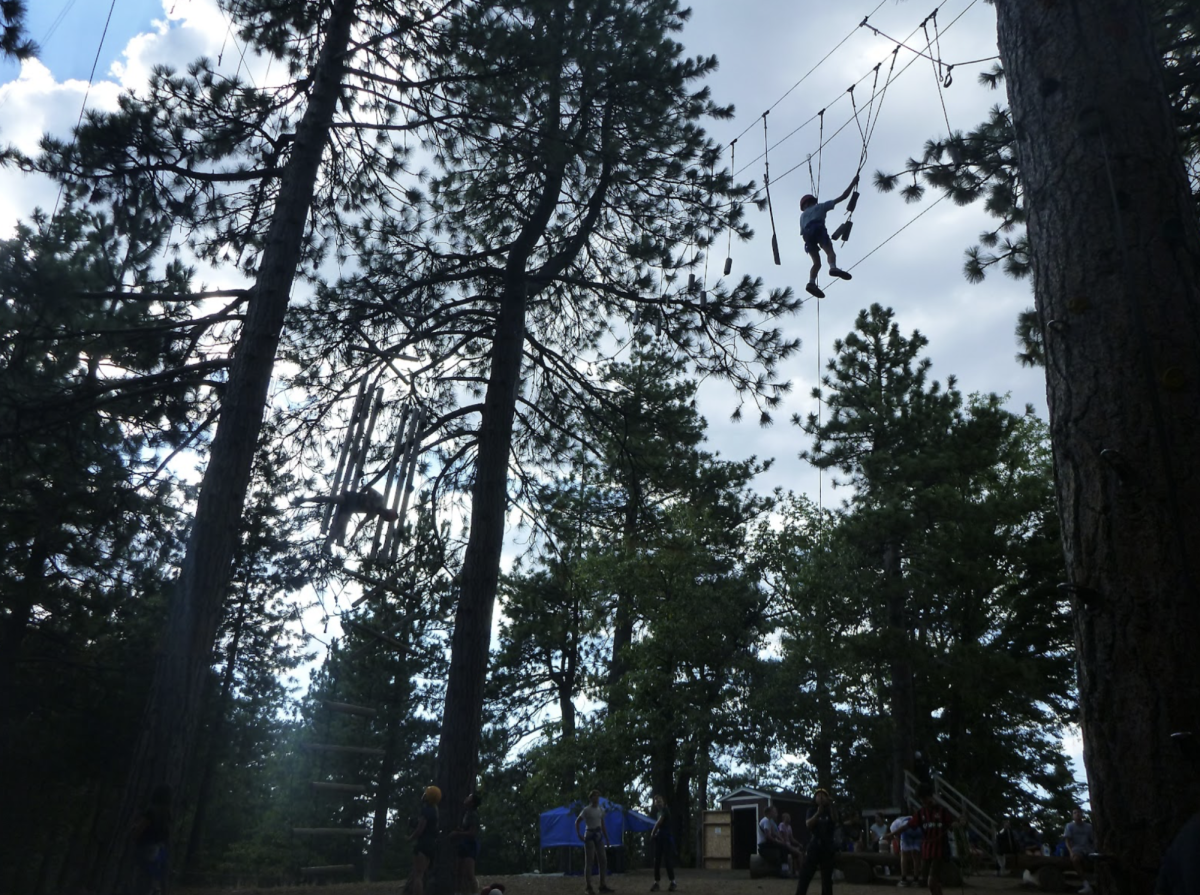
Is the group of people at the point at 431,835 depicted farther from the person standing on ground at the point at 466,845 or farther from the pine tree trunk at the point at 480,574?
the pine tree trunk at the point at 480,574

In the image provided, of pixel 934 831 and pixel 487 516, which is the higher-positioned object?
pixel 487 516

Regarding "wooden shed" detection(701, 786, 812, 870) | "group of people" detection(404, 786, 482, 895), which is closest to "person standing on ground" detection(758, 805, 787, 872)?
"wooden shed" detection(701, 786, 812, 870)

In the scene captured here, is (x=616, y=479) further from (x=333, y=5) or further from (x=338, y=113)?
(x=333, y=5)

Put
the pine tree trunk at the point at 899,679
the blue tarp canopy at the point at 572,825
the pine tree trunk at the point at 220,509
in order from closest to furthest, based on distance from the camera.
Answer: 1. the pine tree trunk at the point at 220,509
2. the pine tree trunk at the point at 899,679
3. the blue tarp canopy at the point at 572,825

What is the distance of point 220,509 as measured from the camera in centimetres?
795

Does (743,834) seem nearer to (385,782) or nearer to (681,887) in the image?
(681,887)

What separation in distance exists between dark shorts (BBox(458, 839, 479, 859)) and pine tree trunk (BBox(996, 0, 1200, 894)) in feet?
29.2

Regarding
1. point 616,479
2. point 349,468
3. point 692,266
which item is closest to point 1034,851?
point 616,479

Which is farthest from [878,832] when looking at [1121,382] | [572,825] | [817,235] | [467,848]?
[1121,382]

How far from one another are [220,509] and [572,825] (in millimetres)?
18969

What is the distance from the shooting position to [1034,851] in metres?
21.3

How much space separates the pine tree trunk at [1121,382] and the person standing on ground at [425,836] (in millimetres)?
8387

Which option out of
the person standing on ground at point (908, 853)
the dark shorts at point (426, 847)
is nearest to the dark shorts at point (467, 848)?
the dark shorts at point (426, 847)

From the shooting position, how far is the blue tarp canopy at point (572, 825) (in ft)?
75.7
